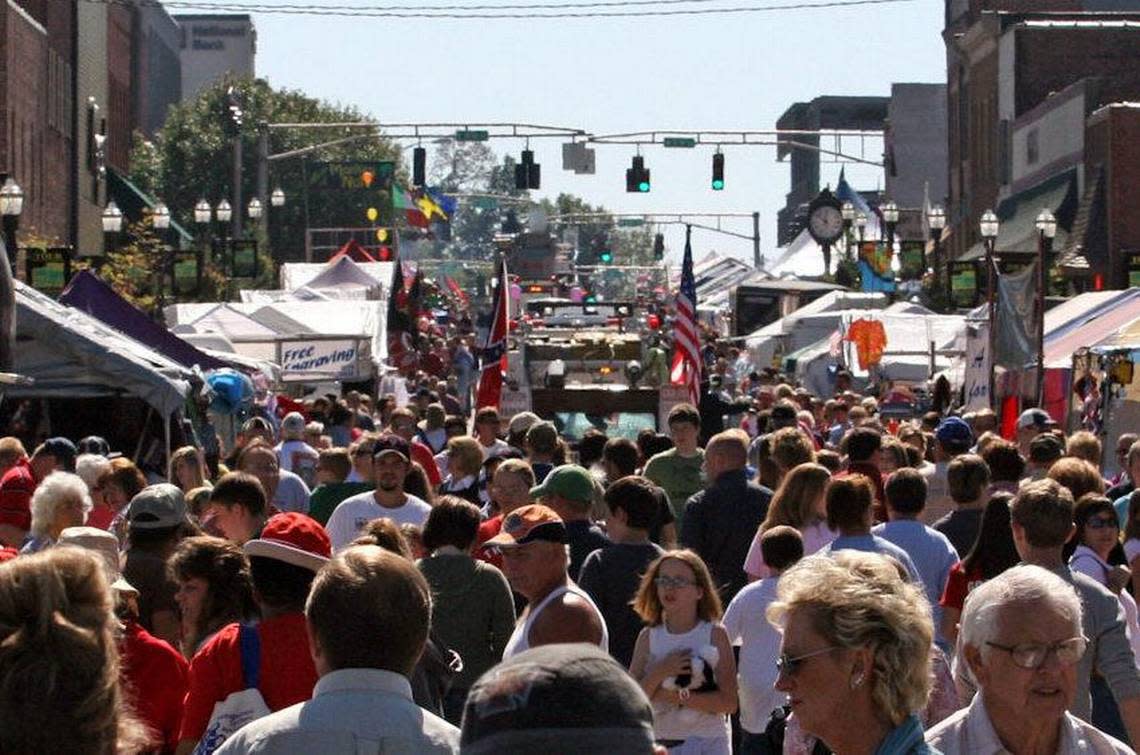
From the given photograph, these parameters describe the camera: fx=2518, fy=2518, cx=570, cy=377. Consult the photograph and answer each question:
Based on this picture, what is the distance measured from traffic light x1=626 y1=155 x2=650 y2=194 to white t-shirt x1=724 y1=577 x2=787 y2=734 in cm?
5283

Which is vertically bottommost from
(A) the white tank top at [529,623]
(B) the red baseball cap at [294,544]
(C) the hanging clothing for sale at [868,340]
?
(A) the white tank top at [529,623]

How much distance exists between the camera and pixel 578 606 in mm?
8508

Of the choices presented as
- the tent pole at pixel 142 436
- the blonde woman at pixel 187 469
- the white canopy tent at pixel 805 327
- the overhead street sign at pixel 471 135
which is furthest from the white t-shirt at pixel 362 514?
the overhead street sign at pixel 471 135

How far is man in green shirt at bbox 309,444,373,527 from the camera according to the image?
575 inches

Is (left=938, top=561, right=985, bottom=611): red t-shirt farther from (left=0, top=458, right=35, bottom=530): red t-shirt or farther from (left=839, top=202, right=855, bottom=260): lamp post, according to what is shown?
(left=839, top=202, right=855, bottom=260): lamp post

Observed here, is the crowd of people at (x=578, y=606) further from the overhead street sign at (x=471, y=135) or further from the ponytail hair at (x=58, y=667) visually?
the overhead street sign at (x=471, y=135)

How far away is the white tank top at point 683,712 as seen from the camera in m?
8.87

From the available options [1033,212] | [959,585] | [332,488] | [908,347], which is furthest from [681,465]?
[1033,212]

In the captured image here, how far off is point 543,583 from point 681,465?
746cm

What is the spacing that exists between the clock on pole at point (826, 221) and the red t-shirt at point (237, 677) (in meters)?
73.9

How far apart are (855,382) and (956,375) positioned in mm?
4213

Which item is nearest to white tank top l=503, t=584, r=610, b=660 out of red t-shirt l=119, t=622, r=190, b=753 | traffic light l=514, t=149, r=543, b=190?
red t-shirt l=119, t=622, r=190, b=753

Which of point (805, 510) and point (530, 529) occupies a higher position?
point (530, 529)

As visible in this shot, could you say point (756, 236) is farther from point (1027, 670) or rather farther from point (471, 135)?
point (1027, 670)
